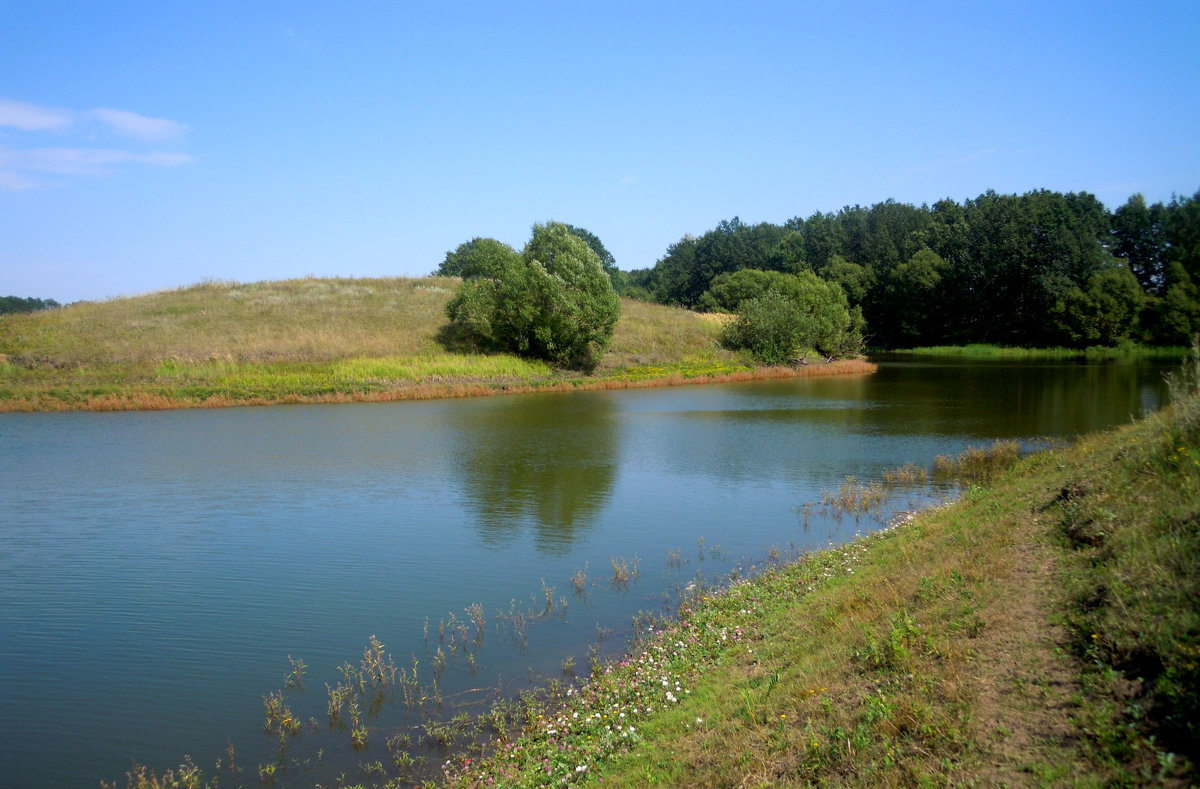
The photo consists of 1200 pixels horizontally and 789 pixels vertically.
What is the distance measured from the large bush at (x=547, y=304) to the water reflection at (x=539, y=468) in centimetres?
→ 1543

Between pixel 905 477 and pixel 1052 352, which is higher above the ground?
pixel 1052 352

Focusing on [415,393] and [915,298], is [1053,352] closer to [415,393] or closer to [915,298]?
[915,298]

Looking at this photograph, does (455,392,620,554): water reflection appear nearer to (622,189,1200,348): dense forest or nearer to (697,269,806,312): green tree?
(697,269,806,312): green tree

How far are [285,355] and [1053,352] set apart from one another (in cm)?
6863

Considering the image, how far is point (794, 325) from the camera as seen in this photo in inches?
2427

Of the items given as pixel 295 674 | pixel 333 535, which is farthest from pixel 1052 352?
pixel 295 674

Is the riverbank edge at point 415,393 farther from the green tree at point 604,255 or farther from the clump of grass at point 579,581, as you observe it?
the green tree at point 604,255

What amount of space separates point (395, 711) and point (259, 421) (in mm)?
28079

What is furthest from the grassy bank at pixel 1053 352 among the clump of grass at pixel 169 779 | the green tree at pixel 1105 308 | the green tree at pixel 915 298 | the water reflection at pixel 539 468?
the clump of grass at pixel 169 779

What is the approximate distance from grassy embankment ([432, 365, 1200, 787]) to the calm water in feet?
6.84

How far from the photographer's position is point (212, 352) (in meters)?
49.6

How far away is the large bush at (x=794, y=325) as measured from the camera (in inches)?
2429

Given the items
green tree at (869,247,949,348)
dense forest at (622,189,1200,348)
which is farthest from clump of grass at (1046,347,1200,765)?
green tree at (869,247,949,348)

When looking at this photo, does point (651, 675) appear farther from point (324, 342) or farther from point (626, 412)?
point (324, 342)
